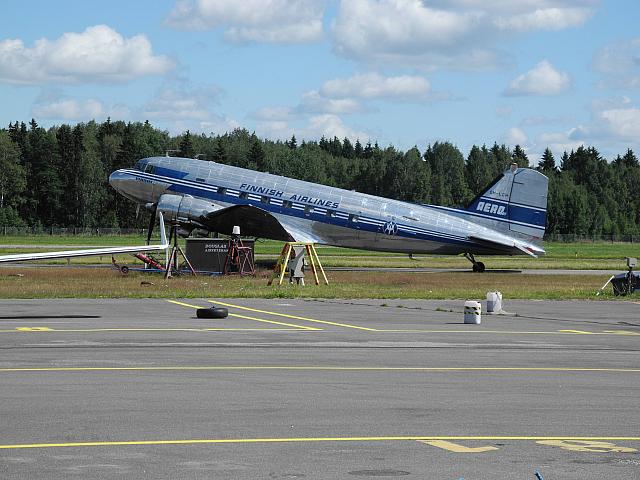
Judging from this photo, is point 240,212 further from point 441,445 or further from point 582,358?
point 441,445

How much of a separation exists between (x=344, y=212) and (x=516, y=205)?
9.25 m

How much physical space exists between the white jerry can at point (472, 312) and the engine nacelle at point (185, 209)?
2754 cm

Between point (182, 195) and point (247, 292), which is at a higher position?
point (182, 195)

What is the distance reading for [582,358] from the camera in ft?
63.1

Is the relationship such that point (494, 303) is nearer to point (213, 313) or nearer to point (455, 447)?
point (213, 313)

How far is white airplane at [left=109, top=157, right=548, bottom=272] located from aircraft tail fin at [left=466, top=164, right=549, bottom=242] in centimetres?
5

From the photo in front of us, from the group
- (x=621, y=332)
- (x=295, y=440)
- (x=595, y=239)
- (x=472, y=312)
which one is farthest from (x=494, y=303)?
(x=595, y=239)

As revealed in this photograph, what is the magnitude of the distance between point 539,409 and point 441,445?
280cm

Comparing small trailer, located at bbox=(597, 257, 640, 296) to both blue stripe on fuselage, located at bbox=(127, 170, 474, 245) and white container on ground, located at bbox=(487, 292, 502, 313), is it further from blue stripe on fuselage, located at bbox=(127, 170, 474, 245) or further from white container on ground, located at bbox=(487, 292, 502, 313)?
blue stripe on fuselage, located at bbox=(127, 170, 474, 245)

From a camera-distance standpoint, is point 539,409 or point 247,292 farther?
point 247,292

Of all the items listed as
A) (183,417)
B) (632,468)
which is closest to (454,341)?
(183,417)

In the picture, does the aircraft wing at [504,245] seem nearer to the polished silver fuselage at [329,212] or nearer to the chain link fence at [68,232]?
the polished silver fuselage at [329,212]

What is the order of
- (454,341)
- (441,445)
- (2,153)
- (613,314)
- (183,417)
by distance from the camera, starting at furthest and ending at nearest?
(2,153) < (613,314) < (454,341) < (183,417) < (441,445)

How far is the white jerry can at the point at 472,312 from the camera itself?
1047 inches
